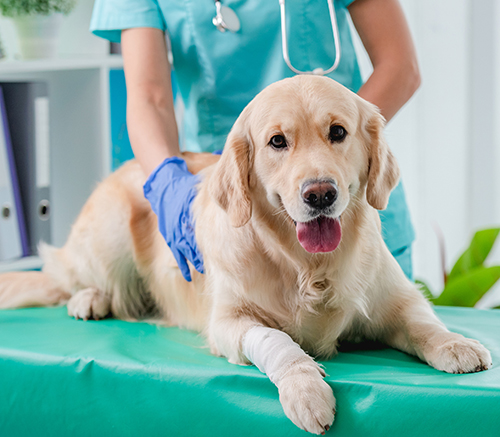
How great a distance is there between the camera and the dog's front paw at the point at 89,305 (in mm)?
1468

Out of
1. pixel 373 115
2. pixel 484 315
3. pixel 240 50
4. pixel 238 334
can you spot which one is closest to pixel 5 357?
pixel 238 334

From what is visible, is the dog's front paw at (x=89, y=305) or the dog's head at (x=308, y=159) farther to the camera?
the dog's front paw at (x=89, y=305)

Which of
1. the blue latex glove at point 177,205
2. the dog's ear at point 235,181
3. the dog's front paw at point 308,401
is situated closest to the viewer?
the dog's front paw at point 308,401

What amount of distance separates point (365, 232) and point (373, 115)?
23 centimetres

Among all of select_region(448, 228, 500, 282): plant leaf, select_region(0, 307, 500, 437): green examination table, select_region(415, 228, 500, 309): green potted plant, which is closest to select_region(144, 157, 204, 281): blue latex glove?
select_region(0, 307, 500, 437): green examination table

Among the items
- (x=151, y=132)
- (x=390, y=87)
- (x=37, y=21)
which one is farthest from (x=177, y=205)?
(x=37, y=21)

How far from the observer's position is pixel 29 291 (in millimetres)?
1625

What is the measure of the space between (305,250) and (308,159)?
0.61ft

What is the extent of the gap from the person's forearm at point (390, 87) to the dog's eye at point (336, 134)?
409 mm

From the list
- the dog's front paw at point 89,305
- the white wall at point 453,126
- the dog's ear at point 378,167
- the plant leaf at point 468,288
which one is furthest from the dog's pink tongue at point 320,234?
the white wall at point 453,126

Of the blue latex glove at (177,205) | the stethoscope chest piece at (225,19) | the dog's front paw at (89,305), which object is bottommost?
the dog's front paw at (89,305)

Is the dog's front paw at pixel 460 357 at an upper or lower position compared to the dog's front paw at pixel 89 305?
upper

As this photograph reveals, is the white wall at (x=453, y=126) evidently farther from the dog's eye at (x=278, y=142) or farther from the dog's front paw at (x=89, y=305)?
the dog's eye at (x=278, y=142)

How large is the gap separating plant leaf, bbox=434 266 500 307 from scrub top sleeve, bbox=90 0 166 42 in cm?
135
